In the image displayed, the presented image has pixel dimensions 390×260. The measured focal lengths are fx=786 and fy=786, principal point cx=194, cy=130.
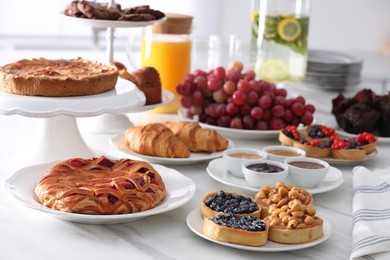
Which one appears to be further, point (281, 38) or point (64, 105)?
point (281, 38)

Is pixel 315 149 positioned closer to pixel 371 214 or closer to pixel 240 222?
pixel 371 214

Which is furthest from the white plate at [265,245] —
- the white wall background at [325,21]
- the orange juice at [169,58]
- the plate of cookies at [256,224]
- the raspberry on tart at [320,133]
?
the white wall background at [325,21]

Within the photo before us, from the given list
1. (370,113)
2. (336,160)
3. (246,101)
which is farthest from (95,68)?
(370,113)

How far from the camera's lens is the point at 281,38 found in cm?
253

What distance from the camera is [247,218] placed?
1.35 metres

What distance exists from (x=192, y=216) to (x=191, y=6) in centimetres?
293

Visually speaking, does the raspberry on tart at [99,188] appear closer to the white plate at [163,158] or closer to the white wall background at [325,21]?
the white plate at [163,158]

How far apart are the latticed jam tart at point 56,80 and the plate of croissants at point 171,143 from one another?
0.15 m

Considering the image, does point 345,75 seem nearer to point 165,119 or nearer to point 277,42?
point 277,42

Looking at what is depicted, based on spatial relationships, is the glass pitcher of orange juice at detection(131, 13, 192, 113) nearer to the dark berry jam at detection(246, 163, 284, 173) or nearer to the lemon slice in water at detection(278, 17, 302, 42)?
the lemon slice in water at detection(278, 17, 302, 42)

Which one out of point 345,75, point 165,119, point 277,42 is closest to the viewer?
point 165,119

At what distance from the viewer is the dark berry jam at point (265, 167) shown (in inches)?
63.9

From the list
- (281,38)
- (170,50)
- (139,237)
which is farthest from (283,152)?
(281,38)

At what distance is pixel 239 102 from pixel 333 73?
755 mm
